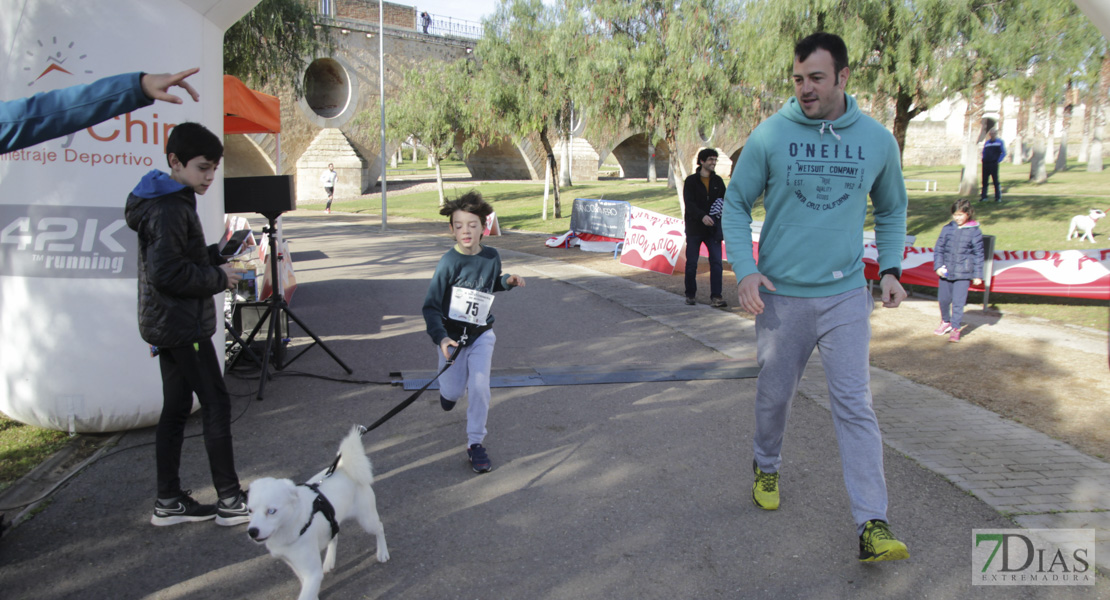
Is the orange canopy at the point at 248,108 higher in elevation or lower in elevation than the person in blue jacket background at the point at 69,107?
higher

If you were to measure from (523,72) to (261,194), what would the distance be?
1851 cm

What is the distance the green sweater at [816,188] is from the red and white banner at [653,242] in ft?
30.6

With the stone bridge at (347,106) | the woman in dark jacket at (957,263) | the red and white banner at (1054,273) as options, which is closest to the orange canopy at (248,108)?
the woman in dark jacket at (957,263)

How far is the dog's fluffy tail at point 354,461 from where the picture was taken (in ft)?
10.6

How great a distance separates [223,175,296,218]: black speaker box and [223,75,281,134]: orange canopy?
1.25 metres

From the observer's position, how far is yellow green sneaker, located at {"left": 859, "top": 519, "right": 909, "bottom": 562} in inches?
126

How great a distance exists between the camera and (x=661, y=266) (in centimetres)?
1323

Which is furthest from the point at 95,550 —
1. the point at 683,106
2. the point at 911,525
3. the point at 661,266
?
the point at 683,106

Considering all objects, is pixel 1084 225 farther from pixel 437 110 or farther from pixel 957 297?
pixel 437 110

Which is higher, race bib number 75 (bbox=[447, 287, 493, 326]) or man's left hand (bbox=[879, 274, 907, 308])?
man's left hand (bbox=[879, 274, 907, 308])

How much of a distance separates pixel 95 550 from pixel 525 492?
2.08 meters

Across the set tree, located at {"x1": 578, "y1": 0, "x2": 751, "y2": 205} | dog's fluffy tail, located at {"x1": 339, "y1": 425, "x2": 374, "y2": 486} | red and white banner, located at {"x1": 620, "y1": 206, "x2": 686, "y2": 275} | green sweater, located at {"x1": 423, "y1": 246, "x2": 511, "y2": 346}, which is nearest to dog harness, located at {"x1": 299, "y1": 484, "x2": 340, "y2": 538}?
dog's fluffy tail, located at {"x1": 339, "y1": 425, "x2": 374, "y2": 486}

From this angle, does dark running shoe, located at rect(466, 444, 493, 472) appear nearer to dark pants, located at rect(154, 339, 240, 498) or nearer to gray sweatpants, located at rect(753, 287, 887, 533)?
dark pants, located at rect(154, 339, 240, 498)

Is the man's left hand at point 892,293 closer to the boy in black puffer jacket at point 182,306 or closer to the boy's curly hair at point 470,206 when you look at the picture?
the boy's curly hair at point 470,206
